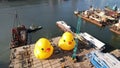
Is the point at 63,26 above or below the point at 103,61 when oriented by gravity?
below

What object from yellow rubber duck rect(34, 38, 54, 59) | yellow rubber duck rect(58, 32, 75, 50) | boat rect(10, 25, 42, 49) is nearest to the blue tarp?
yellow rubber duck rect(58, 32, 75, 50)

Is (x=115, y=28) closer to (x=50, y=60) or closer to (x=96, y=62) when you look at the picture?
(x=96, y=62)

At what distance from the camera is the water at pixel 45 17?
36278 mm

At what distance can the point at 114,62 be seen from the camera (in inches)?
851

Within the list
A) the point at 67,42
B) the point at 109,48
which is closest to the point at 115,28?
the point at 109,48

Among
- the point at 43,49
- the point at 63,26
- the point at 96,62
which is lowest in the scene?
the point at 63,26

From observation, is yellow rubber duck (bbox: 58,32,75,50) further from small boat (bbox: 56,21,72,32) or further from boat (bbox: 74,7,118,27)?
boat (bbox: 74,7,118,27)

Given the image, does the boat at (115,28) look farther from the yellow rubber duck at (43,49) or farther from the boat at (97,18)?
the yellow rubber duck at (43,49)

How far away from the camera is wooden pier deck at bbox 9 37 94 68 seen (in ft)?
72.8

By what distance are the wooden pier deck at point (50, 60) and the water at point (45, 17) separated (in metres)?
4.57

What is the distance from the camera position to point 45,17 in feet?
151

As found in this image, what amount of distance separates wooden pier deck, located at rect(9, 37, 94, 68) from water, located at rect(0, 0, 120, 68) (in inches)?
180

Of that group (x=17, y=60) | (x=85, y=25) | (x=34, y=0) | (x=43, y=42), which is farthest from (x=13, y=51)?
(x=34, y=0)

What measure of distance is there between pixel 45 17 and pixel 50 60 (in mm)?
24481
